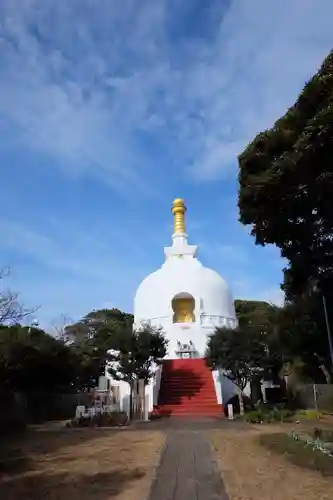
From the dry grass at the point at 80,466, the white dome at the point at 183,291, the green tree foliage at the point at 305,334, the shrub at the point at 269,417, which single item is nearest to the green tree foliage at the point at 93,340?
the white dome at the point at 183,291

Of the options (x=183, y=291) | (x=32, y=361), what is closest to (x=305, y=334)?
(x=32, y=361)

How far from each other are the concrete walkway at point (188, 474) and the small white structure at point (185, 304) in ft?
53.8

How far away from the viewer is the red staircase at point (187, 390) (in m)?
20.9

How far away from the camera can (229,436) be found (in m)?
12.9

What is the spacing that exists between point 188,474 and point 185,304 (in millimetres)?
23448

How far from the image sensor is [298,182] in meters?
10.7

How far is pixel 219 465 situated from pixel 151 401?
13.6 metres

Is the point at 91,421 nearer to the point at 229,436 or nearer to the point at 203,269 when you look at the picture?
the point at 229,436

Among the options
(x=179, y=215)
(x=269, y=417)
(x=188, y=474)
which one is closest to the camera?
(x=188, y=474)

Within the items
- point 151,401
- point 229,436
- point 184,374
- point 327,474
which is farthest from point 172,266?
point 327,474

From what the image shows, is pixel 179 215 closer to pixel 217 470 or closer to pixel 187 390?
pixel 187 390

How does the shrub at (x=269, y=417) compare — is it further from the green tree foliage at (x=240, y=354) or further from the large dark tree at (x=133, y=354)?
the large dark tree at (x=133, y=354)

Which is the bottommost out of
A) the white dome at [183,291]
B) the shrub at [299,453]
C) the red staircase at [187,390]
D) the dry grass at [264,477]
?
the dry grass at [264,477]

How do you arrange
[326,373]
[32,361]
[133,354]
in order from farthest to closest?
[32,361] < [133,354] < [326,373]
